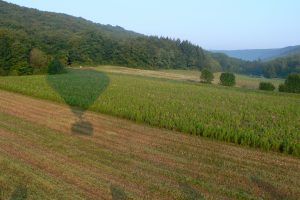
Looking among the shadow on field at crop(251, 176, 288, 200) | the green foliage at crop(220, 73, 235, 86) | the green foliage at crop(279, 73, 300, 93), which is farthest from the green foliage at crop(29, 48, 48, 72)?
the shadow on field at crop(251, 176, 288, 200)

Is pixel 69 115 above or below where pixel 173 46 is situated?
below

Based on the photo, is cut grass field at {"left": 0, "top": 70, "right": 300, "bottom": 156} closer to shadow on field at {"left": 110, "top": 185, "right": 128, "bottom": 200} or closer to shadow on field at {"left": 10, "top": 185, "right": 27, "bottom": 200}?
shadow on field at {"left": 110, "top": 185, "right": 128, "bottom": 200}

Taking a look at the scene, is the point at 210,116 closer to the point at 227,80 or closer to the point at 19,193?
the point at 19,193

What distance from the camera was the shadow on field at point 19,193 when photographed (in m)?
9.15

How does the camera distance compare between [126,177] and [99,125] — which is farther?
[99,125]

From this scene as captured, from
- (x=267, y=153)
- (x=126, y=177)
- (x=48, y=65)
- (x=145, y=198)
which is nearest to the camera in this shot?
(x=145, y=198)

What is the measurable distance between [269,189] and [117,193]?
4448mm

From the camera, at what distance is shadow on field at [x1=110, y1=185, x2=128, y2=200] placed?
9414 mm

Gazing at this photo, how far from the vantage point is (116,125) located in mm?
19156

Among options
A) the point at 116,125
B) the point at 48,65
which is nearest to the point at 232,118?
the point at 116,125

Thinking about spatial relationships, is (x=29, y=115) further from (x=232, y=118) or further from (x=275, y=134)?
(x=275, y=134)

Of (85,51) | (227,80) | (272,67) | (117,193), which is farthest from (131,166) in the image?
(272,67)

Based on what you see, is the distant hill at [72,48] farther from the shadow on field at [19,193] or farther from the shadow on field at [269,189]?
the shadow on field at [269,189]

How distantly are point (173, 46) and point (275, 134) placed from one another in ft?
341
